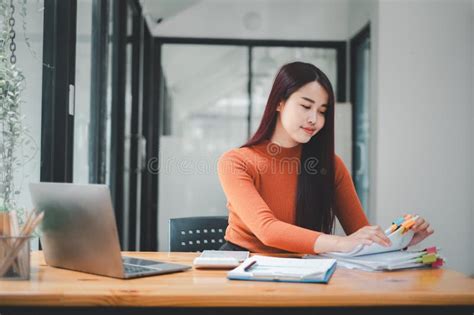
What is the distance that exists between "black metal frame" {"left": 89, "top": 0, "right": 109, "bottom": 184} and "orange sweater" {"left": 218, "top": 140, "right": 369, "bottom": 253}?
4.96 feet

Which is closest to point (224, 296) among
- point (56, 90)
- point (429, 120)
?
point (56, 90)

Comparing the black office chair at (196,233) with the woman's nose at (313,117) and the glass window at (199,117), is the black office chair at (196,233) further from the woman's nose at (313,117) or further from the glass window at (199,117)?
the glass window at (199,117)

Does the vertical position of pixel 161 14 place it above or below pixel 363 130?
above

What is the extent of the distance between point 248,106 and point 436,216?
2260 millimetres

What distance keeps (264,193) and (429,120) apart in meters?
3.04

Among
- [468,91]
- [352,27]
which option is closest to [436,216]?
[468,91]

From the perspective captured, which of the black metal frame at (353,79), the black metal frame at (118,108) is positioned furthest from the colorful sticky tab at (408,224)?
the black metal frame at (353,79)

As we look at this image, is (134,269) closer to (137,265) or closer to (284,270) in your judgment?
(137,265)

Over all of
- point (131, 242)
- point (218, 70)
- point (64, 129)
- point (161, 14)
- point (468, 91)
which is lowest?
point (131, 242)

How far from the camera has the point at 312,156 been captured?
2.00m

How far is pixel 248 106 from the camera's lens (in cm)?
605

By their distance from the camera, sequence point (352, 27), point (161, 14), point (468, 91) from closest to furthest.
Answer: point (468, 91)
point (161, 14)
point (352, 27)

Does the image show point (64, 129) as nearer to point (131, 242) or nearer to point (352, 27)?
point (131, 242)

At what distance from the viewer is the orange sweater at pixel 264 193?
1739mm
